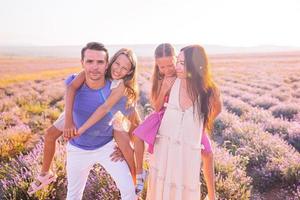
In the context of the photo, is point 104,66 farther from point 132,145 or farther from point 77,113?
point 132,145

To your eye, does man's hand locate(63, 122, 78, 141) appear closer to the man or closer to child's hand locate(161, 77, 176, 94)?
the man

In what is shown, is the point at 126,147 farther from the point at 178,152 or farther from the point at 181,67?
the point at 181,67

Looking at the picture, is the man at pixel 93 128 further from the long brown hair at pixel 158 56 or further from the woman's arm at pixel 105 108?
the long brown hair at pixel 158 56

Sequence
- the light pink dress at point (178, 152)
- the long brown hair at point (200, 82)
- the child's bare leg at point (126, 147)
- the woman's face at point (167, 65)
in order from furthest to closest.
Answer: the woman's face at point (167, 65) < the child's bare leg at point (126, 147) < the light pink dress at point (178, 152) < the long brown hair at point (200, 82)

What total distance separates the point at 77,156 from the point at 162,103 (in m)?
0.97

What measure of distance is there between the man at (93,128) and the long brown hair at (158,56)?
469mm

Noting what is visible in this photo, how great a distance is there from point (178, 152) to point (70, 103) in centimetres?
113

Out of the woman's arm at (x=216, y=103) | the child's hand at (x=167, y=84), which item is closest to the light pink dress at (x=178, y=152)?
the child's hand at (x=167, y=84)

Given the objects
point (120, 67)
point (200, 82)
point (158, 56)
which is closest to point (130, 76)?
point (120, 67)

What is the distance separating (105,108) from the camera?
3879 millimetres

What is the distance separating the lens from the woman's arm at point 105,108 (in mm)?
3846

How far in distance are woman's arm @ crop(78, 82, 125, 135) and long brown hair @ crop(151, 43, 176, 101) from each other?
0.35 metres

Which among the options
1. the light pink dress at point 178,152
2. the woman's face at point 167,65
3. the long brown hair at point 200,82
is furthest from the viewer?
the woman's face at point 167,65

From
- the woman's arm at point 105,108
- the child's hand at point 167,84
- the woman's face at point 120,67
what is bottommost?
the woman's arm at point 105,108
